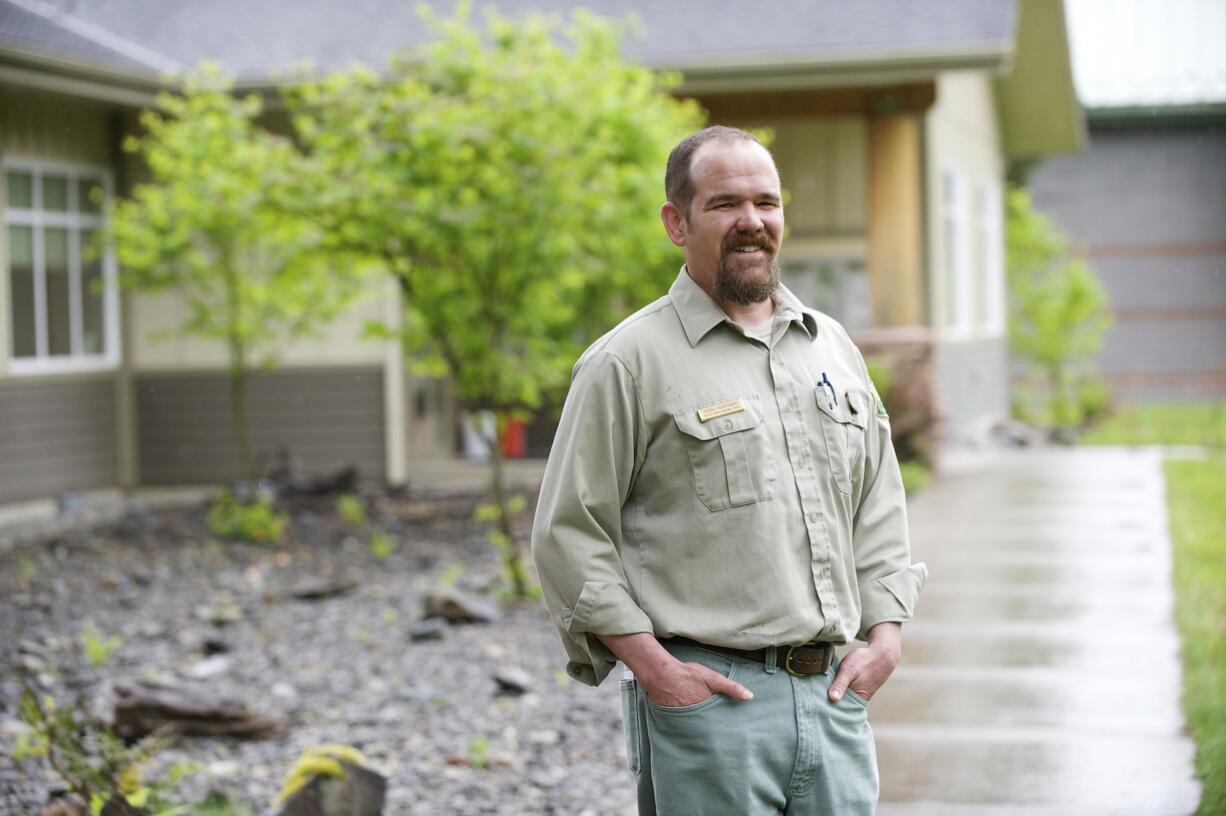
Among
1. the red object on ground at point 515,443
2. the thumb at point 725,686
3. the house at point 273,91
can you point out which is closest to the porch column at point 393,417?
the house at point 273,91

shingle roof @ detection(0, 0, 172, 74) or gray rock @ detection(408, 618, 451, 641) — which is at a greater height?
shingle roof @ detection(0, 0, 172, 74)

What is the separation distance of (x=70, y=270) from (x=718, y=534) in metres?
11.1

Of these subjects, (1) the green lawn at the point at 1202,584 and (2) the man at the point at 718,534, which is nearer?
(2) the man at the point at 718,534

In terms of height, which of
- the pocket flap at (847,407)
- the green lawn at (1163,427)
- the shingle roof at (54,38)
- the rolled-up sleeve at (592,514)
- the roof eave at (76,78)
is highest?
the shingle roof at (54,38)

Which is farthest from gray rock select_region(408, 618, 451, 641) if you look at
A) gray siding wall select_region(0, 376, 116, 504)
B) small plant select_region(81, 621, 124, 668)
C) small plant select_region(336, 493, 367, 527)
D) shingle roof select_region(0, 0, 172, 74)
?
shingle roof select_region(0, 0, 172, 74)

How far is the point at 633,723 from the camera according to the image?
272 centimetres

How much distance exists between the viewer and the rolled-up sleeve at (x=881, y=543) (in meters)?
2.76

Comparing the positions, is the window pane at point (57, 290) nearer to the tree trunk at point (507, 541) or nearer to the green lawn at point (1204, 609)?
the tree trunk at point (507, 541)

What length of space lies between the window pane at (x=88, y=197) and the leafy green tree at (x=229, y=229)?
2.74 ft

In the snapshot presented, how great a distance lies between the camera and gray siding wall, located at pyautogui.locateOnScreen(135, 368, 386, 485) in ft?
44.0

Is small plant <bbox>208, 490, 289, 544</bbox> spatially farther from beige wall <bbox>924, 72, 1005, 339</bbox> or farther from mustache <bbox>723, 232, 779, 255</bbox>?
mustache <bbox>723, 232, 779, 255</bbox>

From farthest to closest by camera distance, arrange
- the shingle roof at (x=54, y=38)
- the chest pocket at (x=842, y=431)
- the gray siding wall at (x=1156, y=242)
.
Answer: the gray siding wall at (x=1156, y=242), the shingle roof at (x=54, y=38), the chest pocket at (x=842, y=431)

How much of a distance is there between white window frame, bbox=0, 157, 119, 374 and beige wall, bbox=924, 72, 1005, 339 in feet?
25.5

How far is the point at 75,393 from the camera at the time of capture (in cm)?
1255
